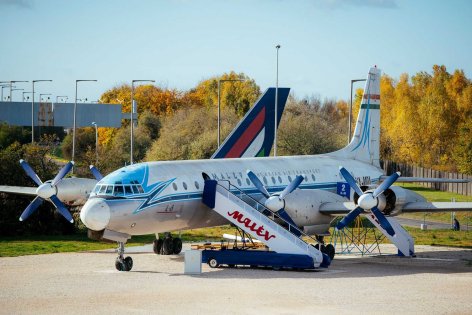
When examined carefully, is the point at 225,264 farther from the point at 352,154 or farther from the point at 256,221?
the point at 352,154

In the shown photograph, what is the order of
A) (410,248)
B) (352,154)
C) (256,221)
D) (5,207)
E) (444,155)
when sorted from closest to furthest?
1. (256,221)
2. (410,248)
3. (352,154)
4. (5,207)
5. (444,155)

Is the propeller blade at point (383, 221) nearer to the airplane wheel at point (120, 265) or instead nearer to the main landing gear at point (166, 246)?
the main landing gear at point (166, 246)

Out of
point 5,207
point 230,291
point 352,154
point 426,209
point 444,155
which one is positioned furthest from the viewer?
point 444,155

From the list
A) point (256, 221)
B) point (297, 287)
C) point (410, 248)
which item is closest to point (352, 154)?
point (410, 248)

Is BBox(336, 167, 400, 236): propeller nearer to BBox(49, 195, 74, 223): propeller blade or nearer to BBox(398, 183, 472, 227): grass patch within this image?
BBox(49, 195, 74, 223): propeller blade

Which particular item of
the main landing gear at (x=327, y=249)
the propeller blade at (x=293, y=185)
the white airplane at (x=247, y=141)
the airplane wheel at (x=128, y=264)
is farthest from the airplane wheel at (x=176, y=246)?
the main landing gear at (x=327, y=249)

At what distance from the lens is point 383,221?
38844 millimetres

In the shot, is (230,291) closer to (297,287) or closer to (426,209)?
(297,287)

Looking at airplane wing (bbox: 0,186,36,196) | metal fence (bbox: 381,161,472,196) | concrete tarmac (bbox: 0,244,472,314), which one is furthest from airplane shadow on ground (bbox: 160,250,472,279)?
metal fence (bbox: 381,161,472,196)

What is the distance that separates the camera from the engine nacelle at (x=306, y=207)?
3978 centimetres

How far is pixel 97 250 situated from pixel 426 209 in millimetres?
16007

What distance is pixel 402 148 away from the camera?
117m

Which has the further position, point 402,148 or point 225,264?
point 402,148

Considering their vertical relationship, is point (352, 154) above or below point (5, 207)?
above
